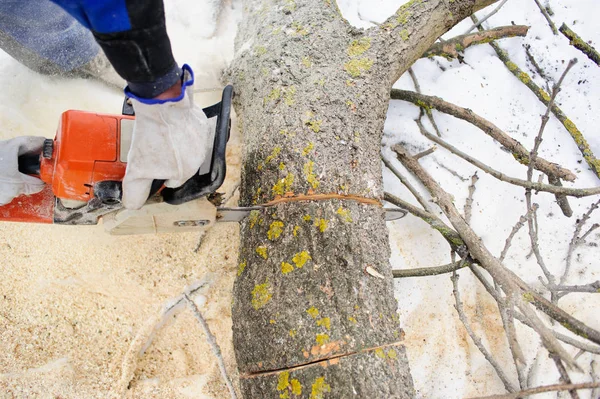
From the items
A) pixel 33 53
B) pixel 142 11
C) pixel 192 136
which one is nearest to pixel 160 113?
pixel 192 136

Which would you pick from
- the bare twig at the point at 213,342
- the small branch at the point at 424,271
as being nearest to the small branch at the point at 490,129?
the small branch at the point at 424,271

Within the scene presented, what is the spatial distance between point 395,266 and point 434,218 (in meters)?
0.36

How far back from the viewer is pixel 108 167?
1380 millimetres

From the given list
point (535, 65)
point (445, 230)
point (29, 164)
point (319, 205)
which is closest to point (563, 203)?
point (445, 230)

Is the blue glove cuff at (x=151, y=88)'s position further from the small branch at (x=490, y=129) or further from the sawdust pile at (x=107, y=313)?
the small branch at (x=490, y=129)

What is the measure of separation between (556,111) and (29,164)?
219 centimetres

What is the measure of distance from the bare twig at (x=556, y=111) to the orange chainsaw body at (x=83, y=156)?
1.83 meters

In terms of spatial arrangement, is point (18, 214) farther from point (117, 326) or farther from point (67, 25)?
point (67, 25)

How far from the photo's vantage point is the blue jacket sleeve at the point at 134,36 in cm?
96

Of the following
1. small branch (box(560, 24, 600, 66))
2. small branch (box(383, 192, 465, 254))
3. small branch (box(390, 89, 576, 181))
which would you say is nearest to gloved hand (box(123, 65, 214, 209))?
small branch (box(383, 192, 465, 254))

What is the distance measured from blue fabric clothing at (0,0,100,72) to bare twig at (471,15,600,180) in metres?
1.89

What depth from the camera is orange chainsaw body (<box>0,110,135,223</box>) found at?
1354 millimetres

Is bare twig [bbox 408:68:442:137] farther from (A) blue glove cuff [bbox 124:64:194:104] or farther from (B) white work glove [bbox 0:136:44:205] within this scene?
(B) white work glove [bbox 0:136:44:205]

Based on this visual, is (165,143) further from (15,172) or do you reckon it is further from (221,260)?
(221,260)
